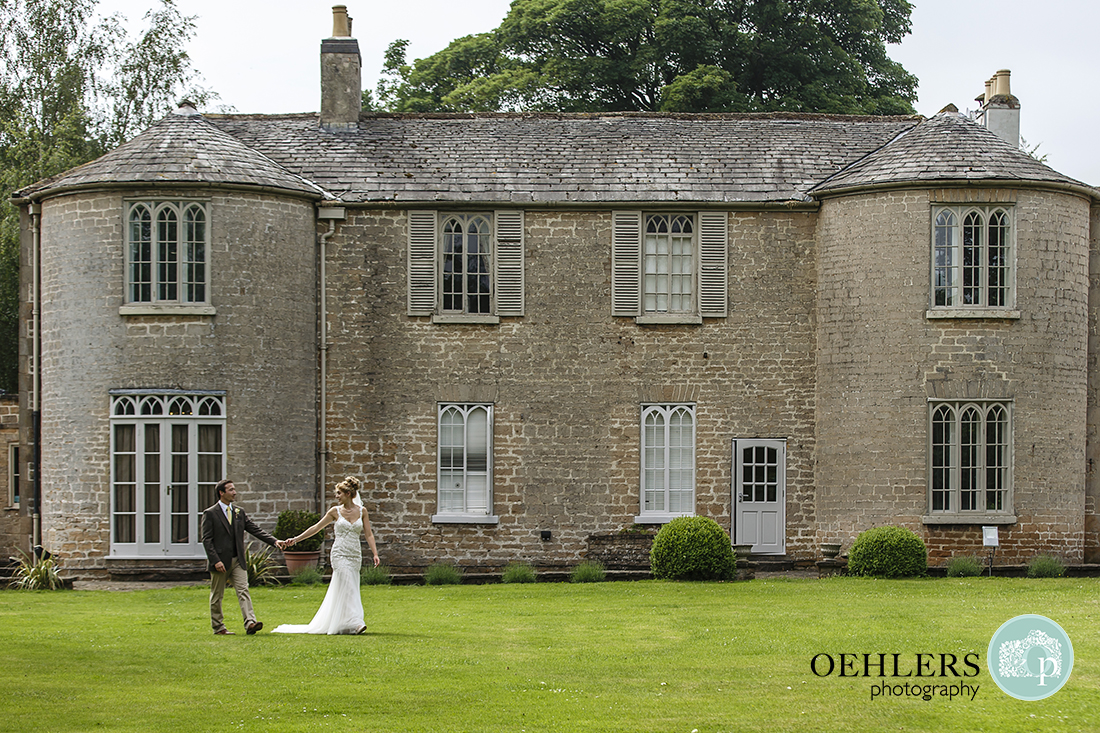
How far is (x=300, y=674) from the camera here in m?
11.2

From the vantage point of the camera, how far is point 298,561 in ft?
67.2

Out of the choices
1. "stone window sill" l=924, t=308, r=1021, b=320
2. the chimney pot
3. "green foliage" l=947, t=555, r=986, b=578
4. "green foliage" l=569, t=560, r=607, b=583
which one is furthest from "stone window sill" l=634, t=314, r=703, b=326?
the chimney pot

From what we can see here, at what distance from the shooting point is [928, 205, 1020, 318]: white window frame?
21609mm

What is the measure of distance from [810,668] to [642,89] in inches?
1183

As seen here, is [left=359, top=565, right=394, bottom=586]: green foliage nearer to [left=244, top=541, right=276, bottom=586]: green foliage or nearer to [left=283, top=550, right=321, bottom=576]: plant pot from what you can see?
[left=283, top=550, right=321, bottom=576]: plant pot

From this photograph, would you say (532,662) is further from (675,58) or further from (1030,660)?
(675,58)

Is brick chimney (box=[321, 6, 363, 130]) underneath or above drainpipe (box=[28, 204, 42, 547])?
above

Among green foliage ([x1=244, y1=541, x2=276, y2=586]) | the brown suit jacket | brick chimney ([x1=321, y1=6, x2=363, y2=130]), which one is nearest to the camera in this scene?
the brown suit jacket

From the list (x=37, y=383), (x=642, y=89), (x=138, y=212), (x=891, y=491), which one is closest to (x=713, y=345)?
(x=891, y=491)

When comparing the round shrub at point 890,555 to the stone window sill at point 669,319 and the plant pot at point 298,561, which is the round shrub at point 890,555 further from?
the plant pot at point 298,561

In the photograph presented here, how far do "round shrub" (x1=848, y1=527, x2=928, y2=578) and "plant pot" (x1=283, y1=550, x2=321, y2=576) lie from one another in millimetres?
8967

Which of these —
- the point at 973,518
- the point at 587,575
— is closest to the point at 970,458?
the point at 973,518

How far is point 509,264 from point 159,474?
7.17 m

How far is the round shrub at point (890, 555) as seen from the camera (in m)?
19.9
